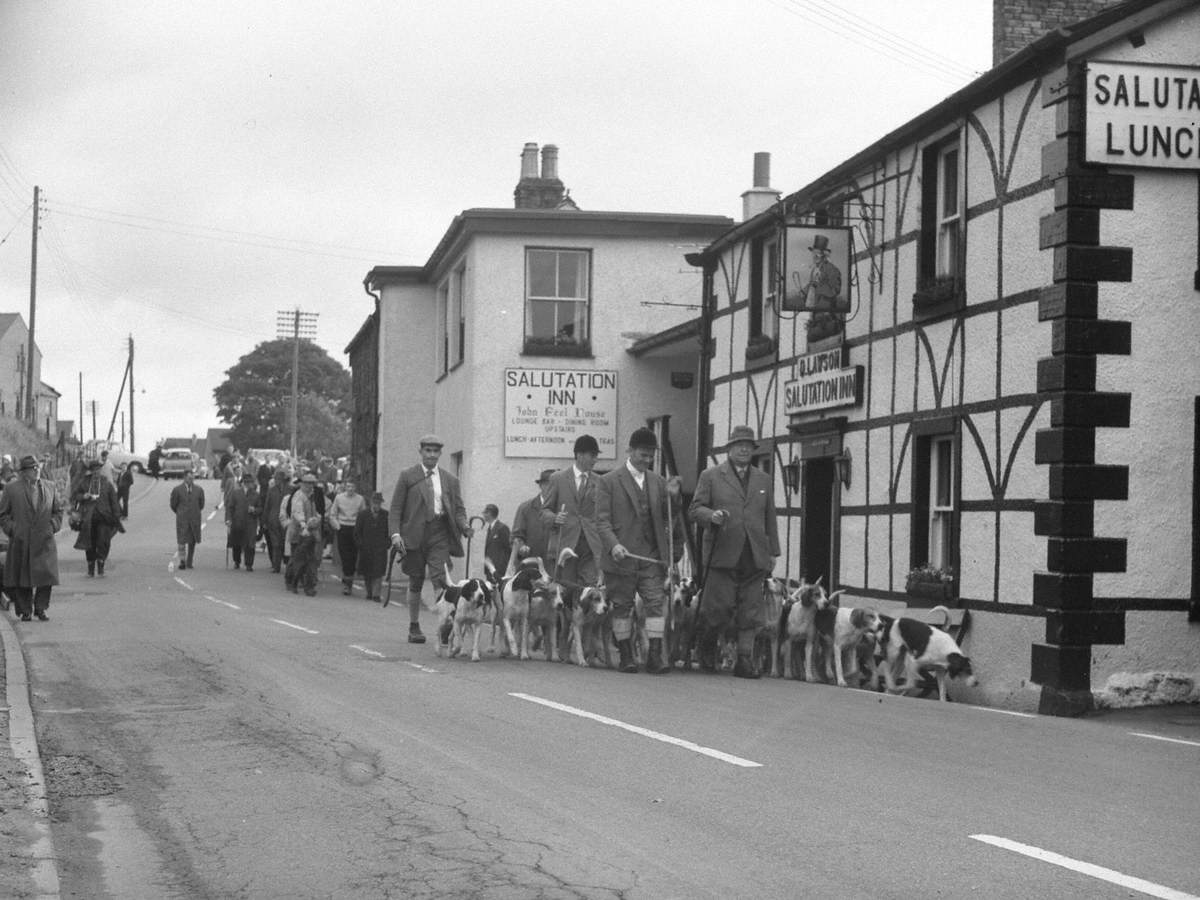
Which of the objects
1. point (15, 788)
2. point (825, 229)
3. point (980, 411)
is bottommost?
point (15, 788)

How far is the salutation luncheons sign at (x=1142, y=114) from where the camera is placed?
1429cm

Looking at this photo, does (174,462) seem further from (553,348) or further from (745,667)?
(745,667)

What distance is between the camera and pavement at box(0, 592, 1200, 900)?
261 inches

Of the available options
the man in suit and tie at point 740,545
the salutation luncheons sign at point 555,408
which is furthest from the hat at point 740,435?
the salutation luncheons sign at point 555,408

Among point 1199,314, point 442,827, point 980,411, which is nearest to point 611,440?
point 980,411

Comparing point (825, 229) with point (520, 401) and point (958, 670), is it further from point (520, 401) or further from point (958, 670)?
point (520, 401)

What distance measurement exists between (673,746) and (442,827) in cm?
259

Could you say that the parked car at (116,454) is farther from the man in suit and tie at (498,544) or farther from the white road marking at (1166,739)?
the white road marking at (1166,739)

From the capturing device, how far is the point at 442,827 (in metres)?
7.41

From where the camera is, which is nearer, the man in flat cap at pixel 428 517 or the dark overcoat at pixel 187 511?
the man in flat cap at pixel 428 517

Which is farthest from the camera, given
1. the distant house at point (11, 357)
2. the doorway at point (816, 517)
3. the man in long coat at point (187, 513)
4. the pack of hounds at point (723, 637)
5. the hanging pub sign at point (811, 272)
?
the distant house at point (11, 357)

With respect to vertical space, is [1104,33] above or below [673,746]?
above

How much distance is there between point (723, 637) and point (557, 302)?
1708 cm

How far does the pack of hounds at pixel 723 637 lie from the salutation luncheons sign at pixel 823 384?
3.82 m
